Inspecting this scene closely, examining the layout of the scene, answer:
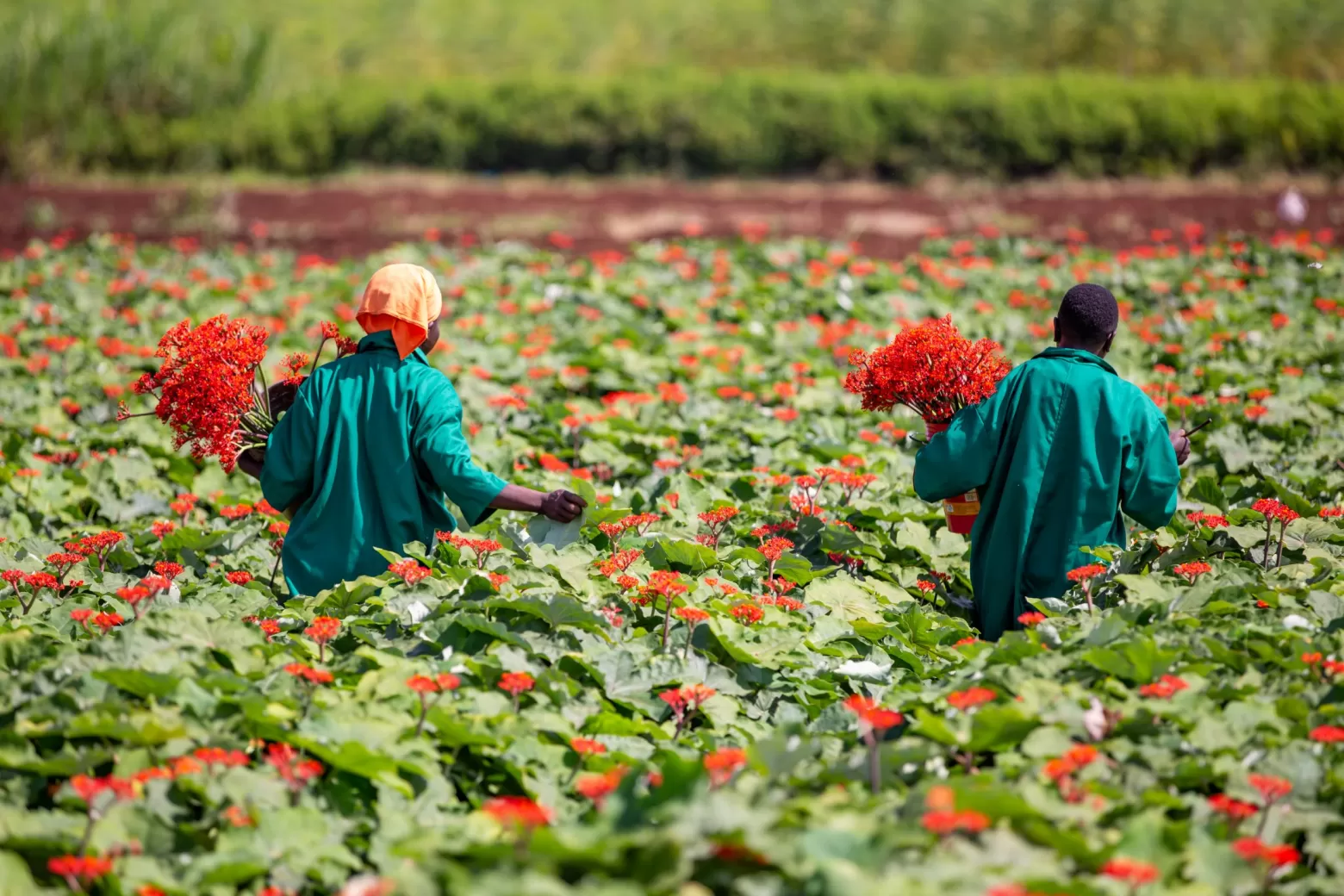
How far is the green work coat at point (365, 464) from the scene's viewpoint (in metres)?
4.13

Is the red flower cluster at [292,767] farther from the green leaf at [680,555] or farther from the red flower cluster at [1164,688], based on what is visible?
the red flower cluster at [1164,688]

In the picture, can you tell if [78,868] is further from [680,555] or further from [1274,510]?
[1274,510]

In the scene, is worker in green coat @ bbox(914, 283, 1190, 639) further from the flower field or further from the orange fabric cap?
the orange fabric cap

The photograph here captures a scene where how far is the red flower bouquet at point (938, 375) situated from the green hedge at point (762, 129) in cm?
2014

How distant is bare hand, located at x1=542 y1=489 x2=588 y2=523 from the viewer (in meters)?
4.04

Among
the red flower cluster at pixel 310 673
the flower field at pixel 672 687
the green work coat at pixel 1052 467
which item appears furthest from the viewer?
the green work coat at pixel 1052 467

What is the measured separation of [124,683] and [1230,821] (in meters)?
2.44

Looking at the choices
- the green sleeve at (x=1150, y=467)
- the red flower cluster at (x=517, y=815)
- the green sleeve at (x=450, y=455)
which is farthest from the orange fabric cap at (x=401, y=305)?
the green sleeve at (x=1150, y=467)

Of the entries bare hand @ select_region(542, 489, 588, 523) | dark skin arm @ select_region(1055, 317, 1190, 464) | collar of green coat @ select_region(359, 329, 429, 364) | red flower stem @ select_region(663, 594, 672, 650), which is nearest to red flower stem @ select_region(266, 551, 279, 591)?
collar of green coat @ select_region(359, 329, 429, 364)

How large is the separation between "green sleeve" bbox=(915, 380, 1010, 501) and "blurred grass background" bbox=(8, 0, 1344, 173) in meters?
21.1

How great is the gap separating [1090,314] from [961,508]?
2.59 feet

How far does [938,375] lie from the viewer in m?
4.50

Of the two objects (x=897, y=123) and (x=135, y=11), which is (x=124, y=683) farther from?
(x=135, y=11)

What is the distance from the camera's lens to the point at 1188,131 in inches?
918
